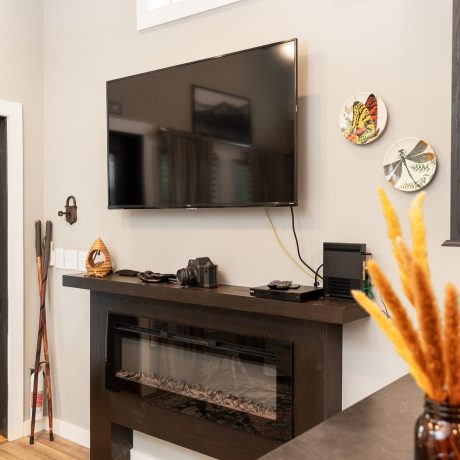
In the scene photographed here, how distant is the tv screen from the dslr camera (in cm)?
29

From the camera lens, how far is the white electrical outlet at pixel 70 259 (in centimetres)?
335

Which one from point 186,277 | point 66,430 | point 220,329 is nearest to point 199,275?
point 186,277

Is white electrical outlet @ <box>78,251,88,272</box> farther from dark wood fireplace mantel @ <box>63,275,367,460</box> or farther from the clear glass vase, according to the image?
the clear glass vase

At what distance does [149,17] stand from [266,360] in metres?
1.95

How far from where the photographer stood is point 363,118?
6.95ft

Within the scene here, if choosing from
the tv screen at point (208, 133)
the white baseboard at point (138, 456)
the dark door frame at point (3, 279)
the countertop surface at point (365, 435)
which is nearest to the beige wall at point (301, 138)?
the tv screen at point (208, 133)

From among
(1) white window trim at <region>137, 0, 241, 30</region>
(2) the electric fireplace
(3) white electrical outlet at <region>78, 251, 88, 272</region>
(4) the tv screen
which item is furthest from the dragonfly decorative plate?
(3) white electrical outlet at <region>78, 251, 88, 272</region>

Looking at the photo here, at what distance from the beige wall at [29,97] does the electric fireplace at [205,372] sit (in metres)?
0.87

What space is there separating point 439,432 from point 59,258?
3.07 metres

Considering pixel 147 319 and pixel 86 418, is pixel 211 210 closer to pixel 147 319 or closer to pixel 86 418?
pixel 147 319

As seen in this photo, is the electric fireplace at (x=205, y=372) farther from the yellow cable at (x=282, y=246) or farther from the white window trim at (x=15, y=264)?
the white window trim at (x=15, y=264)

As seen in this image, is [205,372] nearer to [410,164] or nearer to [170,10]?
[410,164]

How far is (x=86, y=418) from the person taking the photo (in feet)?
10.9

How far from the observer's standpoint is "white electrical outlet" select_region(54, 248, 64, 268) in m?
3.43
